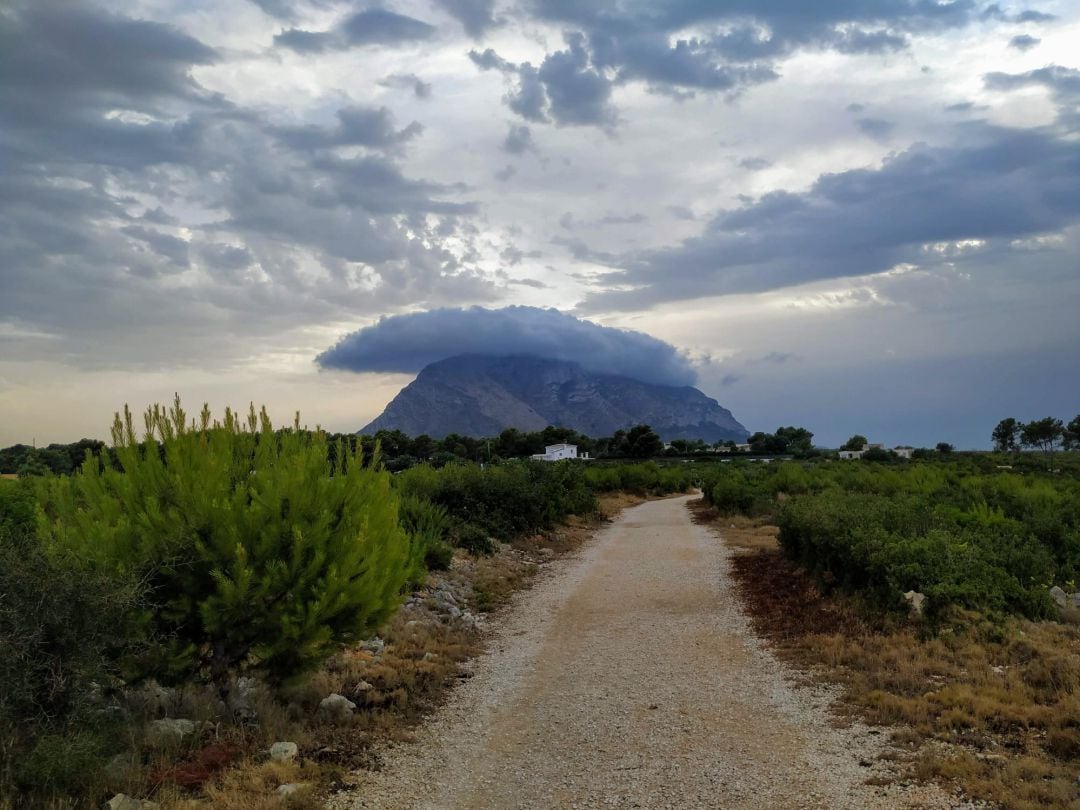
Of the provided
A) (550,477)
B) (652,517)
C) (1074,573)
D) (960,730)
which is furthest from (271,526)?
(652,517)

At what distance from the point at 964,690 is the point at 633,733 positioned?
10.2 feet

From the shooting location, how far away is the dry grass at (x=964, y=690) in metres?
5.32

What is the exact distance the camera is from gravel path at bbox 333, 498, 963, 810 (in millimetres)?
5398

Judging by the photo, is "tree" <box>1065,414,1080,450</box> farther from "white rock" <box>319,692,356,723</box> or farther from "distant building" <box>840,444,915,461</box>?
"white rock" <box>319,692,356,723</box>

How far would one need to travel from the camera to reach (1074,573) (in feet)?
39.8

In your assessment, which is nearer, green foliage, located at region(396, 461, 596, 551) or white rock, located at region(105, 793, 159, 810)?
white rock, located at region(105, 793, 159, 810)

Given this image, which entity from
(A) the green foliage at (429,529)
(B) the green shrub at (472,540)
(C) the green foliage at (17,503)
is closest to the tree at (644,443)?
(B) the green shrub at (472,540)

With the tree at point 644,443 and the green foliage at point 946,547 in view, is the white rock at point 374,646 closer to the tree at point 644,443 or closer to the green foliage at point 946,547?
the green foliage at point 946,547

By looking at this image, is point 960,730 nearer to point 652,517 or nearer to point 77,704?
point 77,704

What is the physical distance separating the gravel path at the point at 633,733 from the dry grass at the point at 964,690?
1.17ft

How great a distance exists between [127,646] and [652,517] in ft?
85.0

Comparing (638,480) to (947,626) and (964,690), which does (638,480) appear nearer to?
(947,626)

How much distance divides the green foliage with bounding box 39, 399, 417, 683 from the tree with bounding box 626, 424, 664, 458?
290 feet

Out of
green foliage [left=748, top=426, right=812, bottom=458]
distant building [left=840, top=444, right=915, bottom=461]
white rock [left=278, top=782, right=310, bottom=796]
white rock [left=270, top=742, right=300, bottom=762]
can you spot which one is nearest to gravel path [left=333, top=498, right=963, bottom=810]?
white rock [left=278, top=782, right=310, bottom=796]
